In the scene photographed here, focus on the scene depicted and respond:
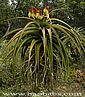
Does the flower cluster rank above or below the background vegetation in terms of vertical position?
above

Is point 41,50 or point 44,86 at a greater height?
point 41,50

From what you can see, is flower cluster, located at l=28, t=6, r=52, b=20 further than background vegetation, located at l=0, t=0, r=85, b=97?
No

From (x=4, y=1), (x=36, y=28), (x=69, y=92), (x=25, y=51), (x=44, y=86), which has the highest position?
(x=4, y=1)

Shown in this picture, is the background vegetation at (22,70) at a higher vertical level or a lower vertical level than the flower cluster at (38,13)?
lower

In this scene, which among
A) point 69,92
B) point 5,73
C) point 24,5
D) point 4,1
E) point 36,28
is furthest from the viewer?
point 4,1

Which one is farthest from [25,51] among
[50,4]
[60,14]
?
[50,4]

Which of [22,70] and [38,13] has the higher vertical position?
[38,13]

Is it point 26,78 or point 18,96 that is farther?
point 18,96

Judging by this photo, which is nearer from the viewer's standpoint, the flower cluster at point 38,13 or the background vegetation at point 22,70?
the flower cluster at point 38,13

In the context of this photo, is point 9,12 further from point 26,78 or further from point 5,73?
point 26,78

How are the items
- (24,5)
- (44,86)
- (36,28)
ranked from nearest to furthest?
(36,28)
(44,86)
(24,5)

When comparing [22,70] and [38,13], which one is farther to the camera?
[22,70]

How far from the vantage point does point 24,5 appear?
243 inches

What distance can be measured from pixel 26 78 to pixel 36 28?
0.60 m
